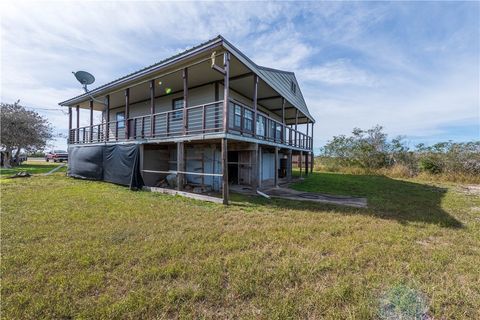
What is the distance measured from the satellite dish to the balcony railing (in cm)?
239

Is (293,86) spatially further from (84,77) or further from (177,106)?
(84,77)

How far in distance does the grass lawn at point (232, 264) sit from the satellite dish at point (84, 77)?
28.5 feet

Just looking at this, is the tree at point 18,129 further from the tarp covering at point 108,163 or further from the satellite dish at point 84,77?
the satellite dish at point 84,77

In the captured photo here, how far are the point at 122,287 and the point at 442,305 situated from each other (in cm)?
341

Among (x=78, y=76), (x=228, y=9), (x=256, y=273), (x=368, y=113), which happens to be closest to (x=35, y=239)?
(x=256, y=273)

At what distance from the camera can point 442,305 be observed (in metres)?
2.20

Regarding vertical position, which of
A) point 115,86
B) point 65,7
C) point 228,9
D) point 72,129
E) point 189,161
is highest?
point 228,9

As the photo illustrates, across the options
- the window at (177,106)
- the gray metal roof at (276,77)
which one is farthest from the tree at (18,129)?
the gray metal roof at (276,77)

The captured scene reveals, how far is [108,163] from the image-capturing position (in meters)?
10.6

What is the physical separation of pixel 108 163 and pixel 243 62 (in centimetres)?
814

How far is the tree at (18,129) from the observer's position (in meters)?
20.4

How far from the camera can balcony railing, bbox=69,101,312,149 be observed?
9.09m

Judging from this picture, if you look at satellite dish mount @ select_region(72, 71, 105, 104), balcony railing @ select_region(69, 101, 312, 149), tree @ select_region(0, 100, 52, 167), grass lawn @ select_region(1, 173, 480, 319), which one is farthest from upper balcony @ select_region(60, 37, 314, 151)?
tree @ select_region(0, 100, 52, 167)

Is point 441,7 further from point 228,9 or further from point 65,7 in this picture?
point 65,7
